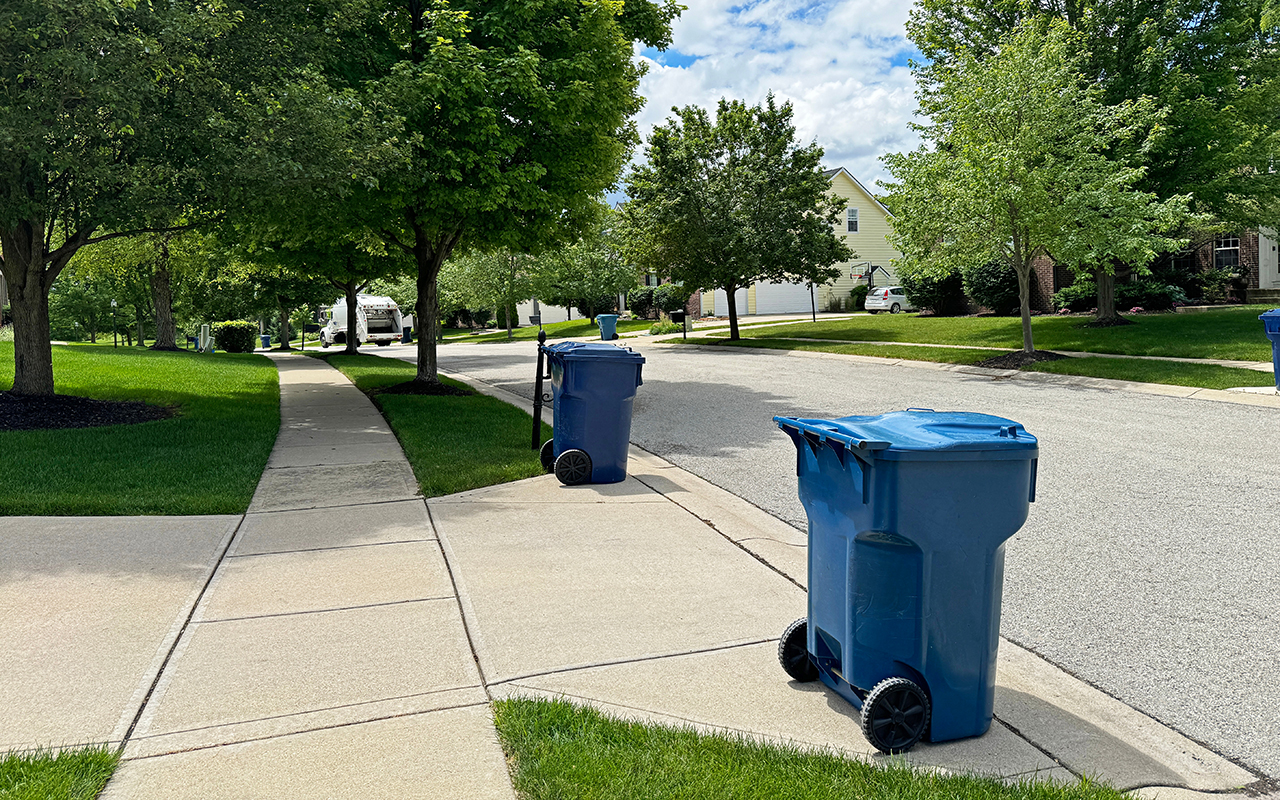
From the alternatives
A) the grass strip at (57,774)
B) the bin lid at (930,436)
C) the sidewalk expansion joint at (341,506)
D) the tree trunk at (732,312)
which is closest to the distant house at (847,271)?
the tree trunk at (732,312)

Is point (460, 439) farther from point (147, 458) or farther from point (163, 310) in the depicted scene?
point (163, 310)

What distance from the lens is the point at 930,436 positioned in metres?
3.30

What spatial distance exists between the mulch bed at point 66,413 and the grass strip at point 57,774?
338 inches

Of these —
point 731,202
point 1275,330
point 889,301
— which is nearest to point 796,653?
point 1275,330

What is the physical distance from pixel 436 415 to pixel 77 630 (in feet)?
26.4

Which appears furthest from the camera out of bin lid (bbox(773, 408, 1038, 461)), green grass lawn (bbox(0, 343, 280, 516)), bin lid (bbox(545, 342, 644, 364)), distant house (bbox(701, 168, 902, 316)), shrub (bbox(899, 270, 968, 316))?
distant house (bbox(701, 168, 902, 316))

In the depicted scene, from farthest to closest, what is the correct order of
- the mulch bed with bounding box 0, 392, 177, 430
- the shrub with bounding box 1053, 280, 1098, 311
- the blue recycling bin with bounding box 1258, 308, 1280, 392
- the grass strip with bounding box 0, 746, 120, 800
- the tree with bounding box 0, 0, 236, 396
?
the shrub with bounding box 1053, 280, 1098, 311
the blue recycling bin with bounding box 1258, 308, 1280, 392
the mulch bed with bounding box 0, 392, 177, 430
the tree with bounding box 0, 0, 236, 396
the grass strip with bounding box 0, 746, 120, 800

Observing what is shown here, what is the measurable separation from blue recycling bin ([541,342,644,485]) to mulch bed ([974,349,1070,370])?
13.1 m

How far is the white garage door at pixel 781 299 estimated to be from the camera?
5306 cm

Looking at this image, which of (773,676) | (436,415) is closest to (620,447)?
(773,676)

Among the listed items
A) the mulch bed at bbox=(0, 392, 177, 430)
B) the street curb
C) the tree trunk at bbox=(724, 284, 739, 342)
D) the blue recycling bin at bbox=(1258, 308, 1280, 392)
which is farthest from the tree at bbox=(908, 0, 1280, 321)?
the mulch bed at bbox=(0, 392, 177, 430)

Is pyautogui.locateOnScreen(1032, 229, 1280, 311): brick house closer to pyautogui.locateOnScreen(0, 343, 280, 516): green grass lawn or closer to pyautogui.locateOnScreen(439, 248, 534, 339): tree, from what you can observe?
pyautogui.locateOnScreen(439, 248, 534, 339): tree

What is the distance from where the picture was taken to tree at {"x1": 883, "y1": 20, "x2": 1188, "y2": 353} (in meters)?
17.9

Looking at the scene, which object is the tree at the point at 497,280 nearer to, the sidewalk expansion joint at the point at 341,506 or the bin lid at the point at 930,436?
the sidewalk expansion joint at the point at 341,506
